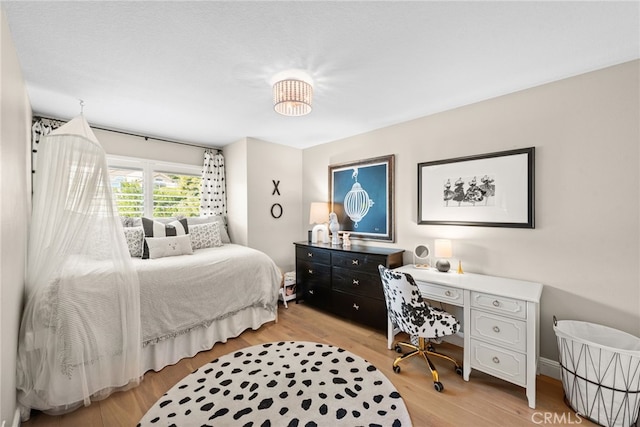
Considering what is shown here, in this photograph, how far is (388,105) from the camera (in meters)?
2.59

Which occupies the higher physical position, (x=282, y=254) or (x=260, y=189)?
(x=260, y=189)

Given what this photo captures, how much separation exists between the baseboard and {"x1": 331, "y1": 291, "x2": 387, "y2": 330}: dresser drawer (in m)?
1.33

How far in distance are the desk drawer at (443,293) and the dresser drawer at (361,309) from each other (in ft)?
1.97

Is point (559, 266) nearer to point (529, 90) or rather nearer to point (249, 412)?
point (529, 90)

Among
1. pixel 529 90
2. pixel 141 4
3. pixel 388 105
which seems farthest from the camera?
pixel 388 105

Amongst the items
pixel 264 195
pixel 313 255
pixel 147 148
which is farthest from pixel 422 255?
pixel 147 148

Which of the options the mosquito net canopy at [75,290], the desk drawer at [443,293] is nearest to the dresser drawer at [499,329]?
the desk drawer at [443,293]

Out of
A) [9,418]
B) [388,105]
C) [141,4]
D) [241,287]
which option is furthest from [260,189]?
[9,418]

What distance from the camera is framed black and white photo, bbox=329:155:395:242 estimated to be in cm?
320

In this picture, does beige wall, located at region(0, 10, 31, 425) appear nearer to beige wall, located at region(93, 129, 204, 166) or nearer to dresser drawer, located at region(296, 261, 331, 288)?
beige wall, located at region(93, 129, 204, 166)

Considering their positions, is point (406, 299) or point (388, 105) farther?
point (388, 105)

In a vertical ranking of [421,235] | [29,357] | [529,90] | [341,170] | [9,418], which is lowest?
[9,418]

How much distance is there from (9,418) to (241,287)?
Answer: 1.69 metres

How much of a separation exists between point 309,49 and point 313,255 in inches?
98.2
